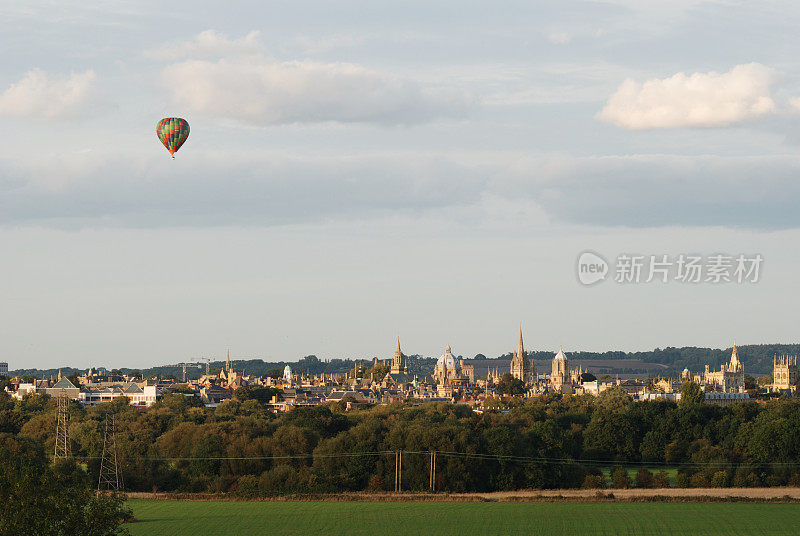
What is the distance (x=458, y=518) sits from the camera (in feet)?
187

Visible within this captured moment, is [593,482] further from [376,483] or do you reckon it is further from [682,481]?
[376,483]

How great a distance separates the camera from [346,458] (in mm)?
75562

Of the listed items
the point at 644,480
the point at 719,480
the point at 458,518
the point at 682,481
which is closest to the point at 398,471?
the point at 644,480

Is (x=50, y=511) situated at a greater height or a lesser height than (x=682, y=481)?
greater

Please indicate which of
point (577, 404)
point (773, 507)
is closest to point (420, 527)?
point (773, 507)

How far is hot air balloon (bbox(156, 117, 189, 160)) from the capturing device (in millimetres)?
85250

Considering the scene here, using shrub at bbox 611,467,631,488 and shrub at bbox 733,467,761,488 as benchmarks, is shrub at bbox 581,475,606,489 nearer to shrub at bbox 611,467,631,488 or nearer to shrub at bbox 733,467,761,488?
shrub at bbox 611,467,631,488

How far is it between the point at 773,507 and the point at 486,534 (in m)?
17.6

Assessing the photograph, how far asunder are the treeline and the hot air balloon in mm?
19311

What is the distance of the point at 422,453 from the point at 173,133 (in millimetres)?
27783

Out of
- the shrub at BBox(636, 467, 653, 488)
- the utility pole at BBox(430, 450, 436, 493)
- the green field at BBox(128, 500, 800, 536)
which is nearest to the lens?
the green field at BBox(128, 500, 800, 536)

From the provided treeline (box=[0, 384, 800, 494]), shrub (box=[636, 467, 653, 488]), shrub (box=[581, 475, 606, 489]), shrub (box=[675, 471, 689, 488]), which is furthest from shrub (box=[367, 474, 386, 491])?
shrub (box=[675, 471, 689, 488])

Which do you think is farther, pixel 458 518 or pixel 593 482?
pixel 593 482

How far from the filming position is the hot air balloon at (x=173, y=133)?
280 ft
